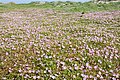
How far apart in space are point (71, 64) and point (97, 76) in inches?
47.7

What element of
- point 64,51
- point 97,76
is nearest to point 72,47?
point 64,51

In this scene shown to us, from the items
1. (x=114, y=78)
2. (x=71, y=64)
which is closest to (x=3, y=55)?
(x=71, y=64)

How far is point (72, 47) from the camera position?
489 inches

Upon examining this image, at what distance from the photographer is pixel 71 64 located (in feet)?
33.9

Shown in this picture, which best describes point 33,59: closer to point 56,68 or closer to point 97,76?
point 56,68

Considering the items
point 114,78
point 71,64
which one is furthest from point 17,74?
→ point 114,78

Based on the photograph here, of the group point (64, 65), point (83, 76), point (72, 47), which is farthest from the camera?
point (72, 47)

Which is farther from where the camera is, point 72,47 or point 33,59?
point 72,47

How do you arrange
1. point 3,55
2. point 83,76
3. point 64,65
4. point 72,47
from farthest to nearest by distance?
point 72,47 < point 3,55 < point 64,65 < point 83,76

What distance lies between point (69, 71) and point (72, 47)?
2.85m

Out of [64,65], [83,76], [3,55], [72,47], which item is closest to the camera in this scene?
[83,76]

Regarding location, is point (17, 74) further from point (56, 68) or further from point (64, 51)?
point (64, 51)

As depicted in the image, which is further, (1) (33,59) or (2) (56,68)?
(1) (33,59)

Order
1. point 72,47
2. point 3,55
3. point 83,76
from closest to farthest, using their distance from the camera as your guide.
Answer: point 83,76
point 3,55
point 72,47
